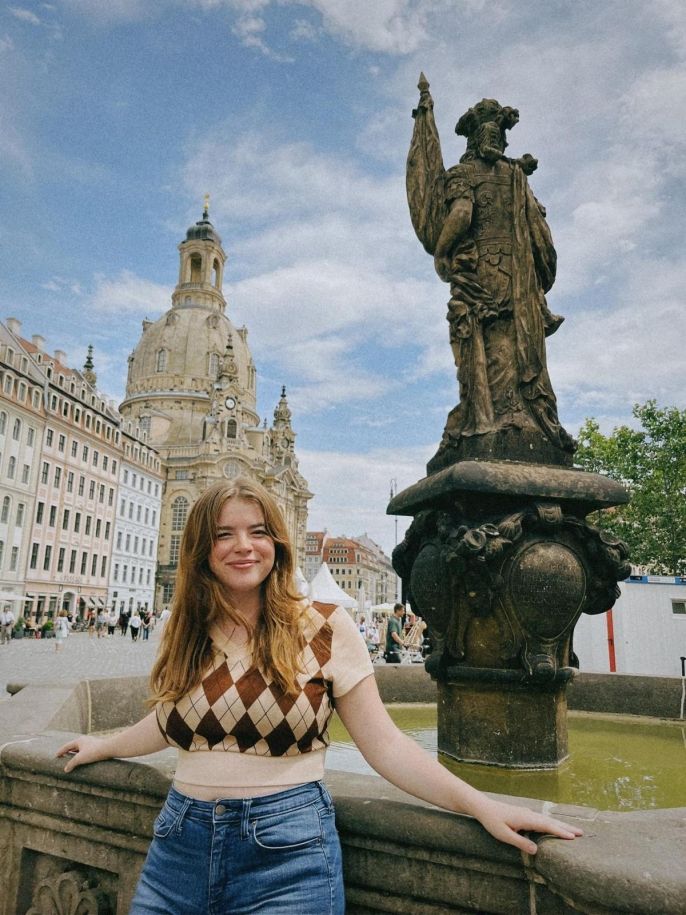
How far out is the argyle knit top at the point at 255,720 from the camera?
208 cm

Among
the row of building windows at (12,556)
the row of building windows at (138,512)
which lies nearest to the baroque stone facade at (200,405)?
the row of building windows at (138,512)

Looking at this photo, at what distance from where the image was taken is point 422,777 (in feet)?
6.79

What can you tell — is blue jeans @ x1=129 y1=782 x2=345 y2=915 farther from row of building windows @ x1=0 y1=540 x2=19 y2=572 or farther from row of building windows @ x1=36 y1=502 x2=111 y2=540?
row of building windows @ x1=36 y1=502 x2=111 y2=540

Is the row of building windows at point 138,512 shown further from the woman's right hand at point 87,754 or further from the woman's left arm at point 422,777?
the woman's left arm at point 422,777

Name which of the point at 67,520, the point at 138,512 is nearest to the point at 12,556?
the point at 67,520

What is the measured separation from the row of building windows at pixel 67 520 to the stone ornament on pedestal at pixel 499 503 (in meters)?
46.5

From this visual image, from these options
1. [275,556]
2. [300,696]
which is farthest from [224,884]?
[275,556]

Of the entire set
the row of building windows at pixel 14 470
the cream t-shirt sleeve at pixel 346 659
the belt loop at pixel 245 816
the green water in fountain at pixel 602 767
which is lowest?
the green water in fountain at pixel 602 767

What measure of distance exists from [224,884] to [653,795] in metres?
3.18

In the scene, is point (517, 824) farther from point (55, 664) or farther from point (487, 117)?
point (55, 664)

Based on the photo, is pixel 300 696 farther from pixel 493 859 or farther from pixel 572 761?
pixel 572 761

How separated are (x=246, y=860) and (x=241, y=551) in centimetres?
94

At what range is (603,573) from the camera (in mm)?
4863

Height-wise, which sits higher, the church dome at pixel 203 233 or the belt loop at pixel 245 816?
the church dome at pixel 203 233
